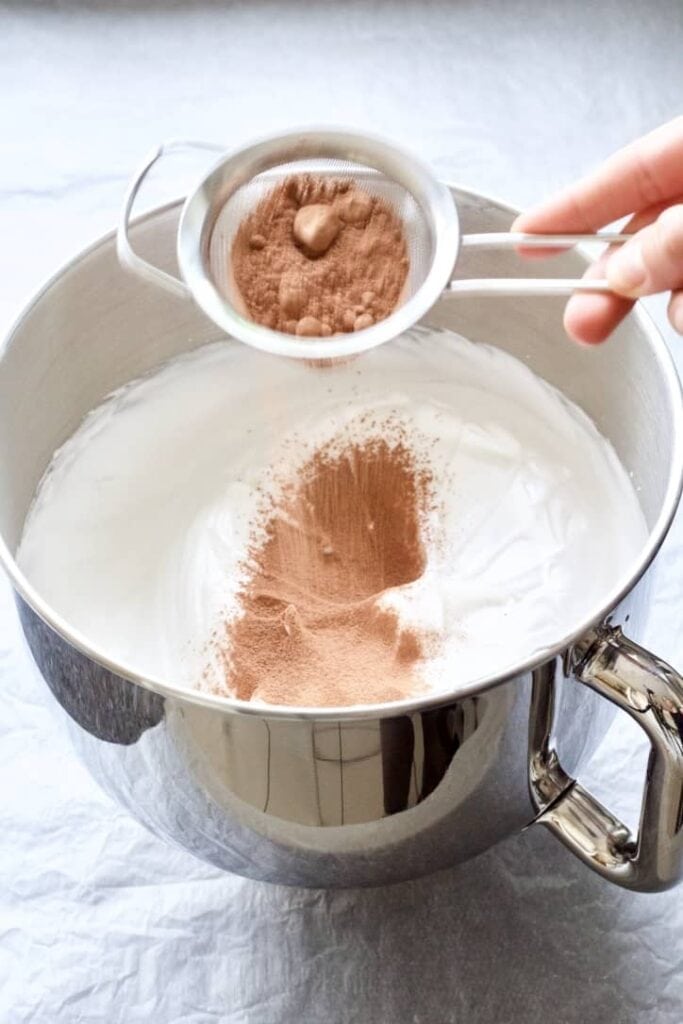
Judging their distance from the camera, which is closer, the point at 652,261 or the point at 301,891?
the point at 652,261

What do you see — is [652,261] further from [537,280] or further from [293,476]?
[293,476]

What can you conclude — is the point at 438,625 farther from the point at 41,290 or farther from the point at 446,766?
the point at 41,290

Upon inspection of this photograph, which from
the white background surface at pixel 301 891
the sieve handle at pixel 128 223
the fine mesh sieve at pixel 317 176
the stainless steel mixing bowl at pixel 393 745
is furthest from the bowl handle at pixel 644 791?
the sieve handle at pixel 128 223

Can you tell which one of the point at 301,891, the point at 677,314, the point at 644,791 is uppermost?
the point at 677,314

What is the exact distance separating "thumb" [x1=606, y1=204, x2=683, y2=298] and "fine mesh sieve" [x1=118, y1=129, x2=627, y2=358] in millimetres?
28

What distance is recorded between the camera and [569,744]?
2.34 feet

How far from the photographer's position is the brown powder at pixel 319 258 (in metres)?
0.78

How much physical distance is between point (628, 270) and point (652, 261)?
18 millimetres

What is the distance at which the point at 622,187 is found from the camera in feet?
2.65

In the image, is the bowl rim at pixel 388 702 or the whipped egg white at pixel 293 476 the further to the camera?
the whipped egg white at pixel 293 476

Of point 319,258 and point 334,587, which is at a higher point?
point 319,258

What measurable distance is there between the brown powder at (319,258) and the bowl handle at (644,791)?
26 cm

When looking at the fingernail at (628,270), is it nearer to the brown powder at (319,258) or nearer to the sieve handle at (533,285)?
the sieve handle at (533,285)

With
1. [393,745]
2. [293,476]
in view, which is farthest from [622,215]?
[393,745]
